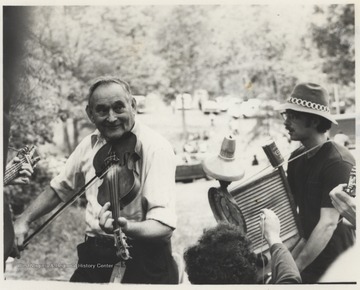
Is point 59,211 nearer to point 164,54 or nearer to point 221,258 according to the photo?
point 221,258

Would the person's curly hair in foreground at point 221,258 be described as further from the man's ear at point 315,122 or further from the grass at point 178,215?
the man's ear at point 315,122

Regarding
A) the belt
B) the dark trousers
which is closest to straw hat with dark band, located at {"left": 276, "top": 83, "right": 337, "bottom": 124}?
the dark trousers

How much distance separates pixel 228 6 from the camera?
532 cm

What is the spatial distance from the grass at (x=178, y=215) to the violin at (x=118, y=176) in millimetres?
257

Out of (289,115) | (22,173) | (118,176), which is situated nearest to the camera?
(118,176)

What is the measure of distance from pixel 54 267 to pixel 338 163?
2287 mm

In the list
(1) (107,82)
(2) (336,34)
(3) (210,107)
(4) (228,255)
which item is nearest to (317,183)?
(4) (228,255)

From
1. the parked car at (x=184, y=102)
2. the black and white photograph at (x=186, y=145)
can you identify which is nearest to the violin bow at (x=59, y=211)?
the black and white photograph at (x=186, y=145)

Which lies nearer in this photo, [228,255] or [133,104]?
[228,255]

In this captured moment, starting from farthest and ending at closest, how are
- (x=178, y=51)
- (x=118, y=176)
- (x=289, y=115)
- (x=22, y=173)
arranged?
(x=22, y=173) → (x=178, y=51) → (x=289, y=115) → (x=118, y=176)

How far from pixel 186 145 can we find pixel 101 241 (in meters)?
0.96

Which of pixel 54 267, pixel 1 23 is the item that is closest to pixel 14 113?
pixel 1 23

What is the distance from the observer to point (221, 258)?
17.0 feet

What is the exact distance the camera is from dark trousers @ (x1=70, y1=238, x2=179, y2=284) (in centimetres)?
523
